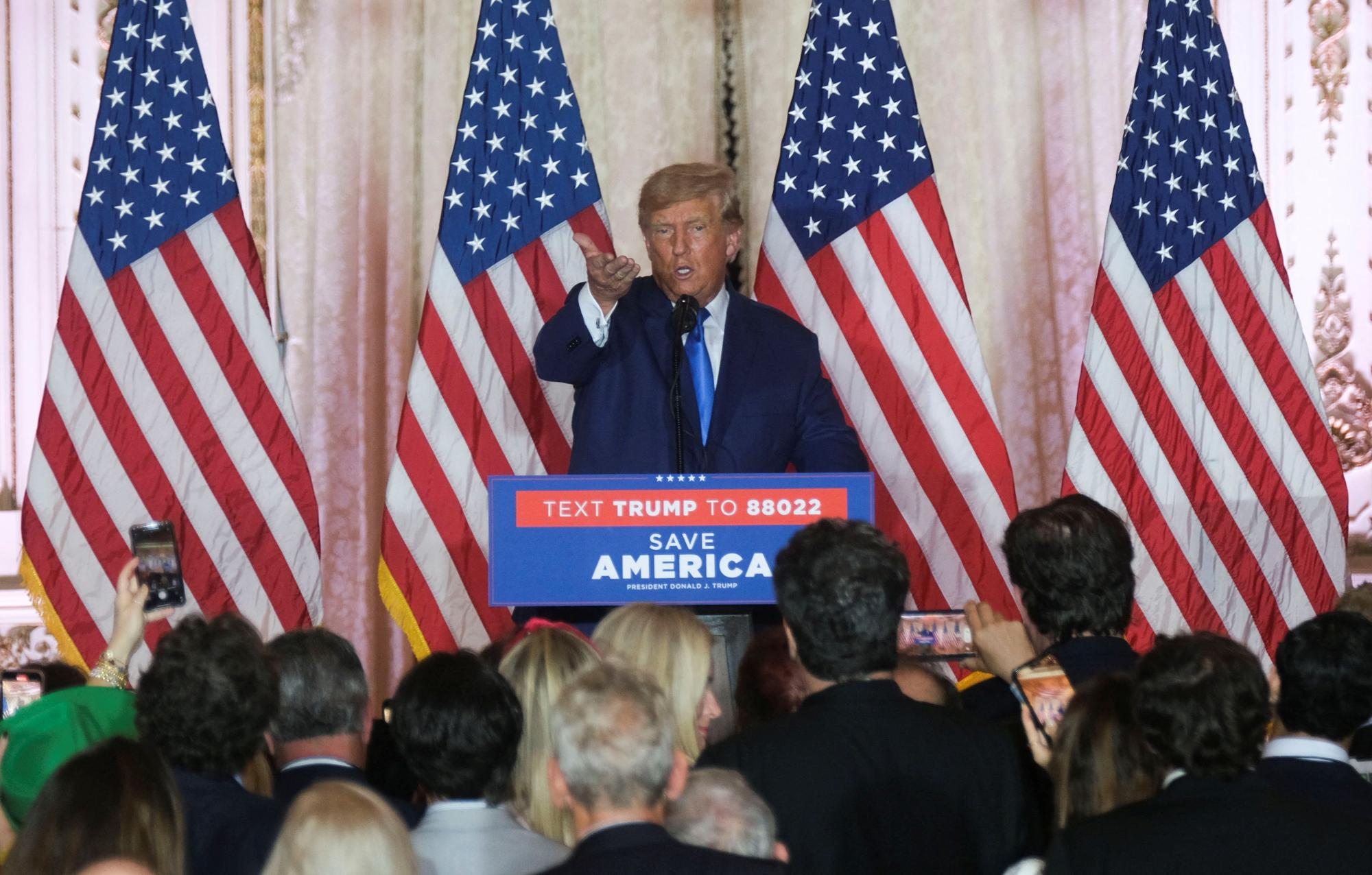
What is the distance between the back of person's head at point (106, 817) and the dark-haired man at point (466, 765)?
1.48 ft

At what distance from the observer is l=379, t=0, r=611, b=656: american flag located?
4953mm

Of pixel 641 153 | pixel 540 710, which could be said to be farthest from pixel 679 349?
pixel 641 153

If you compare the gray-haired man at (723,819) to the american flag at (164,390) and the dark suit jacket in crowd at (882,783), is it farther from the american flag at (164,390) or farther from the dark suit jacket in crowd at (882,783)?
the american flag at (164,390)

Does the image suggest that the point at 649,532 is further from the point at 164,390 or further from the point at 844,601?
the point at 164,390

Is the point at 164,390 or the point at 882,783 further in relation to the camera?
the point at 164,390

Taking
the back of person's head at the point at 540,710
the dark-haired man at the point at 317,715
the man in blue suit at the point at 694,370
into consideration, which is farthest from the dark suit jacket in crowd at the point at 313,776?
the man in blue suit at the point at 694,370

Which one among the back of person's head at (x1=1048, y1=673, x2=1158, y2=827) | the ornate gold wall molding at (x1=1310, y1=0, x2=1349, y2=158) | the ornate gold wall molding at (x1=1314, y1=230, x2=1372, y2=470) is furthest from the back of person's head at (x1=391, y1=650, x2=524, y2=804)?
the ornate gold wall molding at (x1=1310, y1=0, x2=1349, y2=158)

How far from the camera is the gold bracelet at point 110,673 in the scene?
128 inches

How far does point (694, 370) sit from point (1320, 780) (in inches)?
83.6

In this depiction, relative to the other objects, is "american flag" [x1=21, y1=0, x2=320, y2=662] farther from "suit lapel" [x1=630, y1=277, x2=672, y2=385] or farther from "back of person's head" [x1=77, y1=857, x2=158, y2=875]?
"back of person's head" [x1=77, y1=857, x2=158, y2=875]

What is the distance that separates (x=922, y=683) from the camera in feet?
10.2

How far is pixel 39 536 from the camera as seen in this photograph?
16.3 feet

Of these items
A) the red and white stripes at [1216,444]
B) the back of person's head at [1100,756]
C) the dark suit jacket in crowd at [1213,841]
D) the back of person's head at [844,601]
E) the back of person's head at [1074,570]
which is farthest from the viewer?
the red and white stripes at [1216,444]

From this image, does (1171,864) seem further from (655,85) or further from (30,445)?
(30,445)
